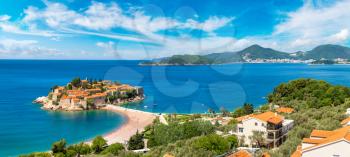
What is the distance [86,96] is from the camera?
145 feet

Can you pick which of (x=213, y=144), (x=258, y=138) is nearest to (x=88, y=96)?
(x=258, y=138)

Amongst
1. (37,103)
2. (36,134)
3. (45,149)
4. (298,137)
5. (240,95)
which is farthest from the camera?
(240,95)

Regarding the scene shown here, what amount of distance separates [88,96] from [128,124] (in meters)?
13.7

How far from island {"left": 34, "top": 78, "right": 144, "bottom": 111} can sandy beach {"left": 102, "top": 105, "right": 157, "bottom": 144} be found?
218cm

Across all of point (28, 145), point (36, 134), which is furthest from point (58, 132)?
point (28, 145)

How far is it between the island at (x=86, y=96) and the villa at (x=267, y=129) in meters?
28.4

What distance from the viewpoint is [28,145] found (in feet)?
82.2

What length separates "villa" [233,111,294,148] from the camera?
17.0 metres

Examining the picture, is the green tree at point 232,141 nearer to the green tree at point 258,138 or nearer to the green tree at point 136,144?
the green tree at point 258,138

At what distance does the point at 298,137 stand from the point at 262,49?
191m

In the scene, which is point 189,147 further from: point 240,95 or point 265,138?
point 240,95

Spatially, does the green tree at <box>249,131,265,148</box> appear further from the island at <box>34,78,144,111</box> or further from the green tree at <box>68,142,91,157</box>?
the island at <box>34,78,144,111</box>

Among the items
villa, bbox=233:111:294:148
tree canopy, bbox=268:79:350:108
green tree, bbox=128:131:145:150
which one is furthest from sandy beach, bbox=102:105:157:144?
tree canopy, bbox=268:79:350:108

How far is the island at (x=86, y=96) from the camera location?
139ft
